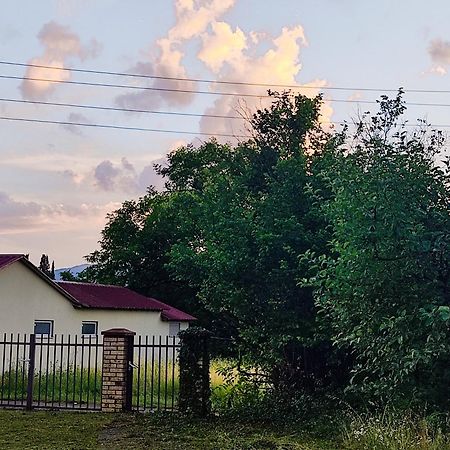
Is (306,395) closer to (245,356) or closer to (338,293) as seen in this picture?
(245,356)

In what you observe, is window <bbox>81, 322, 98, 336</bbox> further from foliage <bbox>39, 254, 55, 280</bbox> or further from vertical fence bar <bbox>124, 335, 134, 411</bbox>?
foliage <bbox>39, 254, 55, 280</bbox>

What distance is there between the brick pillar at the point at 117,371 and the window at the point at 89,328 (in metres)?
12.8

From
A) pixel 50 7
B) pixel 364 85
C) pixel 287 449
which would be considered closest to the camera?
pixel 287 449

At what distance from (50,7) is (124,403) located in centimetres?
782

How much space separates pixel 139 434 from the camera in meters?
11.2

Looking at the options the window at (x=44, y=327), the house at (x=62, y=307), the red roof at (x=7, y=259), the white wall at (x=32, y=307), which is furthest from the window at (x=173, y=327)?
the red roof at (x=7, y=259)

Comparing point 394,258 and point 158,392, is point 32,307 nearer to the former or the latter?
point 158,392

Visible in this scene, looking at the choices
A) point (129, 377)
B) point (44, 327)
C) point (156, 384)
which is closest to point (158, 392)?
point (129, 377)

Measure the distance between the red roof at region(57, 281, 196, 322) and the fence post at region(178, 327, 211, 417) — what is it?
43.5 feet

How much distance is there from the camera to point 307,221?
13.5 meters

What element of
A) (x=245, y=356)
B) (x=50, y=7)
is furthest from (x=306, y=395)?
(x=50, y=7)

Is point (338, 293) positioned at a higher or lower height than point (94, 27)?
lower

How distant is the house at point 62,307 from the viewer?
23484 millimetres

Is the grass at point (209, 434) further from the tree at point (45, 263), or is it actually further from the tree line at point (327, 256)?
the tree at point (45, 263)
